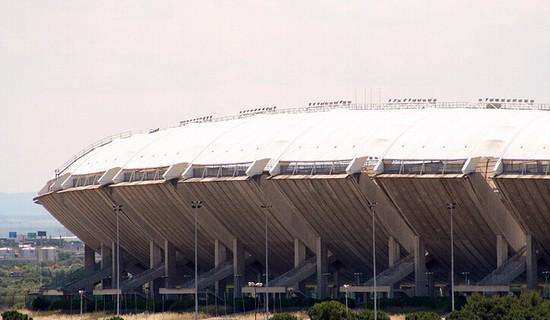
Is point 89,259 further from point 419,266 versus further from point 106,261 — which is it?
point 419,266

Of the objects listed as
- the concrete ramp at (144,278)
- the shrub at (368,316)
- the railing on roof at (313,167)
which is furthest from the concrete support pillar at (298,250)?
the shrub at (368,316)

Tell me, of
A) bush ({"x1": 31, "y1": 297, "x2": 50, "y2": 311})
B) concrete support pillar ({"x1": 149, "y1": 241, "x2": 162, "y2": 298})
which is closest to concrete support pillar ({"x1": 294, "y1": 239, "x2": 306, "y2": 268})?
concrete support pillar ({"x1": 149, "y1": 241, "x2": 162, "y2": 298})

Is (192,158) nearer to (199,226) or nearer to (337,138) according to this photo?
(199,226)

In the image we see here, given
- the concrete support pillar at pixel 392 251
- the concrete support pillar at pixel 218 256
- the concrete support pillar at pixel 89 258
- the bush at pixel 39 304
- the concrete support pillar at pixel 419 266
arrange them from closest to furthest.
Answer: the concrete support pillar at pixel 419 266 → the concrete support pillar at pixel 392 251 → the concrete support pillar at pixel 218 256 → the bush at pixel 39 304 → the concrete support pillar at pixel 89 258

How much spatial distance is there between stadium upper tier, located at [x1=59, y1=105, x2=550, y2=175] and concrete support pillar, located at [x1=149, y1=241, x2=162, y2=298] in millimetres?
8476

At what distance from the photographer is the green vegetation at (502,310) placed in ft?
337

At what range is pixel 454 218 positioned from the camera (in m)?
124

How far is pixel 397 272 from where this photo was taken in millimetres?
130625

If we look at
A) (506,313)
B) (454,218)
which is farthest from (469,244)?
(506,313)

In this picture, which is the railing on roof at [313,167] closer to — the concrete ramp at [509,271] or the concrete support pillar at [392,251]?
the concrete support pillar at [392,251]

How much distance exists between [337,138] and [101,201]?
27548 millimetres

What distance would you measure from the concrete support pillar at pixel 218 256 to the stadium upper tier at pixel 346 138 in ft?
26.5

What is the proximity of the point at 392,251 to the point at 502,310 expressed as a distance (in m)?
27.2

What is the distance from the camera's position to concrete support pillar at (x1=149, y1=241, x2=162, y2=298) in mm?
155625
